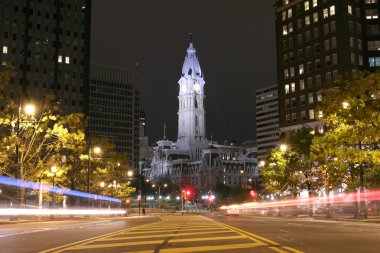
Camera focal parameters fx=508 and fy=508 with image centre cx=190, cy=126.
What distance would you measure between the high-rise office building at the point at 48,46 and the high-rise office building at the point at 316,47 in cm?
5343

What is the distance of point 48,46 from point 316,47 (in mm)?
67995

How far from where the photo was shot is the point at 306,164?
61.4 metres

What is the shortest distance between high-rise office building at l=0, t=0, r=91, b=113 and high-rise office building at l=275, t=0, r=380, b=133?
5343 cm

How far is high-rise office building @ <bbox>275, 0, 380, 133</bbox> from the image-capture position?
9900 cm

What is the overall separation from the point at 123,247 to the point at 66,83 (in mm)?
121317

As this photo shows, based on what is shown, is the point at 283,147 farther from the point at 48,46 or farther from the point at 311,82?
the point at 48,46

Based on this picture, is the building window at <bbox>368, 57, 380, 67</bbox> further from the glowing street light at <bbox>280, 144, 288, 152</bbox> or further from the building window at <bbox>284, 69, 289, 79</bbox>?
the glowing street light at <bbox>280, 144, 288, 152</bbox>

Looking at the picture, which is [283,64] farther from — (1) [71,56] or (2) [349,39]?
(1) [71,56]

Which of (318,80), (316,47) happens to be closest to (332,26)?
(316,47)

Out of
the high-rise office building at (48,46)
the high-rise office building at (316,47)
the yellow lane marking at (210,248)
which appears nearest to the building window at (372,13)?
the high-rise office building at (316,47)

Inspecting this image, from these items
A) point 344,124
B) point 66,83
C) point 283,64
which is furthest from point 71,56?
point 344,124

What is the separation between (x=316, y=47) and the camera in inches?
4077

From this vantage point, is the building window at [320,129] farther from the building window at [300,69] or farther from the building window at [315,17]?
the building window at [315,17]

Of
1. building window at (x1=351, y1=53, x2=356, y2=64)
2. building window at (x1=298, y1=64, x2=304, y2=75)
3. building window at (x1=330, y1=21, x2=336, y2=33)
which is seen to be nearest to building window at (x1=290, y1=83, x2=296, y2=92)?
building window at (x1=298, y1=64, x2=304, y2=75)
